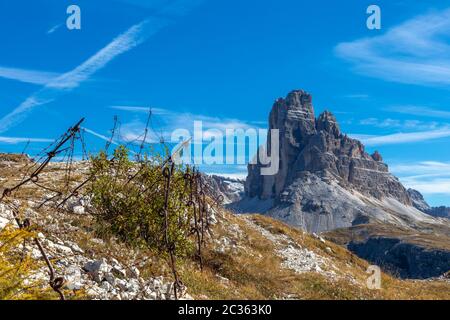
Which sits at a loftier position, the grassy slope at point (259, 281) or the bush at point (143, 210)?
the bush at point (143, 210)

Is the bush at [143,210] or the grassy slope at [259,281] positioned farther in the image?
the grassy slope at [259,281]

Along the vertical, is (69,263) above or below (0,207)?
below

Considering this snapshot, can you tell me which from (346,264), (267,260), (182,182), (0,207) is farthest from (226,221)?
(0,207)

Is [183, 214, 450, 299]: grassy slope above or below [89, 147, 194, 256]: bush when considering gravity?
below

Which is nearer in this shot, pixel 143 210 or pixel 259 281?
pixel 143 210

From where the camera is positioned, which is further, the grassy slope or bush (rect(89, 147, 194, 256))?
the grassy slope

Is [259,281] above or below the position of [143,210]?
below

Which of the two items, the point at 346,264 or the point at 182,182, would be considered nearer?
the point at 182,182
